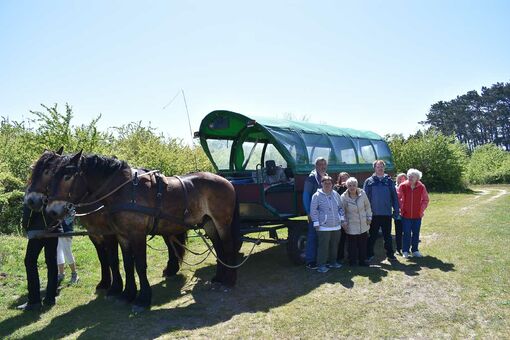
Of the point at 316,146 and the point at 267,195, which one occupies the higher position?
the point at 316,146

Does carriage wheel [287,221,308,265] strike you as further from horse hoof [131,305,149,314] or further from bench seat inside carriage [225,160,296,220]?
horse hoof [131,305,149,314]

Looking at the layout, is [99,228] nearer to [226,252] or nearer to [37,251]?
[37,251]

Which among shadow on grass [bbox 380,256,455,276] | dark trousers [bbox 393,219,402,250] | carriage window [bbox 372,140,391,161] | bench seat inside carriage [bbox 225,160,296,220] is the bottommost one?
shadow on grass [bbox 380,256,455,276]

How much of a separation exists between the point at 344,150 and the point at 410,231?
2.33m

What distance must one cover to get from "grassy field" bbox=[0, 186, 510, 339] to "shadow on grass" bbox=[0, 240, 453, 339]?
13mm

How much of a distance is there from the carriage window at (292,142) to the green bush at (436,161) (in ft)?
65.1

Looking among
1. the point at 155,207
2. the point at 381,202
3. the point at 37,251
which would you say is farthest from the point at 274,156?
the point at 37,251

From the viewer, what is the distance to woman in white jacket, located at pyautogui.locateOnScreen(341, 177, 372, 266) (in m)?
6.78

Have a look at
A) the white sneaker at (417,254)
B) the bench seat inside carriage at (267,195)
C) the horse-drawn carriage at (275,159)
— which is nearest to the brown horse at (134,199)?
the bench seat inside carriage at (267,195)

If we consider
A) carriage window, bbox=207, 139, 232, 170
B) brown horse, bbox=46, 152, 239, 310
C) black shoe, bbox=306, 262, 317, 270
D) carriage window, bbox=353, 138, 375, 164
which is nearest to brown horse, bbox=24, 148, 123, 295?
brown horse, bbox=46, 152, 239, 310

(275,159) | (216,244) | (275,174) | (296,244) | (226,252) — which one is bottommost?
(296,244)

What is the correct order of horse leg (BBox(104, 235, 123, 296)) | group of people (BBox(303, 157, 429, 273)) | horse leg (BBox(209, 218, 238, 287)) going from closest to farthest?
horse leg (BBox(104, 235, 123, 296)) → horse leg (BBox(209, 218, 238, 287)) → group of people (BBox(303, 157, 429, 273))

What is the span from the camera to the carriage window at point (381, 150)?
10.3 meters

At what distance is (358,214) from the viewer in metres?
6.79
